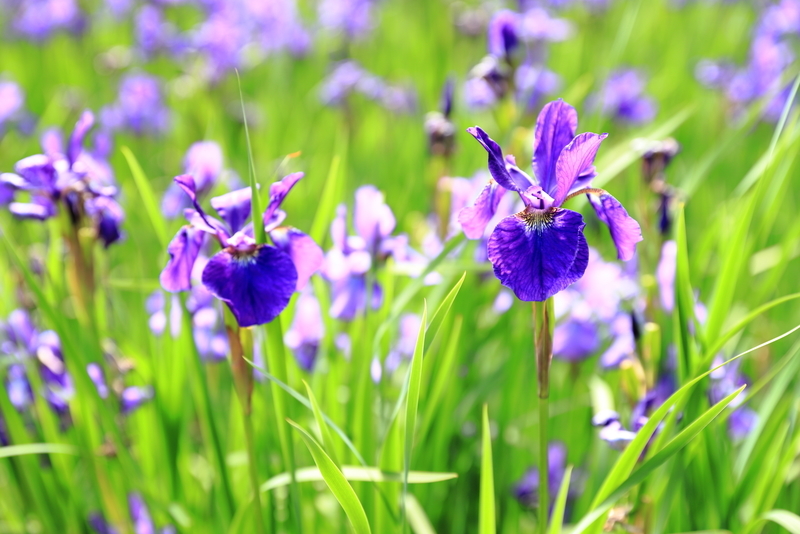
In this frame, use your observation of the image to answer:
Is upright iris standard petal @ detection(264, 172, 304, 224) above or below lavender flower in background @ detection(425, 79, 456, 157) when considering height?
below

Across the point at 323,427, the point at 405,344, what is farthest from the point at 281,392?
the point at 405,344

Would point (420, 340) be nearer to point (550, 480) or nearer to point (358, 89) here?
point (550, 480)

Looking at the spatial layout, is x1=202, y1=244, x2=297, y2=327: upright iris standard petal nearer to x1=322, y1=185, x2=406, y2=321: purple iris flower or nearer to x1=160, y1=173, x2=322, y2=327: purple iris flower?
x1=160, y1=173, x2=322, y2=327: purple iris flower

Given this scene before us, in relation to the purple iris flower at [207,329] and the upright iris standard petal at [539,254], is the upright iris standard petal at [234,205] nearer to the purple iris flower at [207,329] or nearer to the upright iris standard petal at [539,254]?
the upright iris standard petal at [539,254]

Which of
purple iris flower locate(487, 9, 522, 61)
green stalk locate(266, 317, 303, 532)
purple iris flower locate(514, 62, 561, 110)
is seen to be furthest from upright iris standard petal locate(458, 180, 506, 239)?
purple iris flower locate(514, 62, 561, 110)

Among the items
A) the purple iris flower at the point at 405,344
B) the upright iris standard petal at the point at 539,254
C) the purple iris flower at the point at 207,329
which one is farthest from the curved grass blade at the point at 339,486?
the purple iris flower at the point at 207,329

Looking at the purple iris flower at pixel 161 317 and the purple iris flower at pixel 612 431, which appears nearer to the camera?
the purple iris flower at pixel 612 431

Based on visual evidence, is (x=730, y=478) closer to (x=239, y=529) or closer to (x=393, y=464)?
(x=393, y=464)
